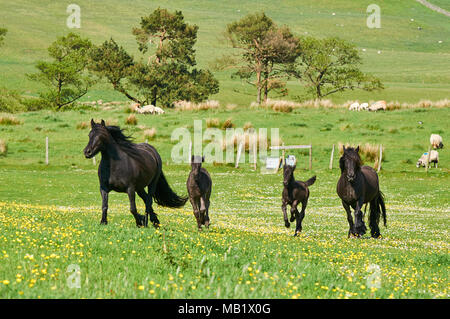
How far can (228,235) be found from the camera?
15.6 metres

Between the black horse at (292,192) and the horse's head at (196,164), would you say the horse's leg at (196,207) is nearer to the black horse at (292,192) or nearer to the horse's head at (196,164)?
the horse's head at (196,164)

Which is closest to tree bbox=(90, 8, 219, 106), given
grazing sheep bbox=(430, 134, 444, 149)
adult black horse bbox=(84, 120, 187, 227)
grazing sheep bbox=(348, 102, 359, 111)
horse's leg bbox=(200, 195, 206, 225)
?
grazing sheep bbox=(348, 102, 359, 111)

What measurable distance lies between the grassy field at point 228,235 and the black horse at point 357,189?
81 cm

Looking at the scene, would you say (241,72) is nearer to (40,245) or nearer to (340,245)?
(340,245)

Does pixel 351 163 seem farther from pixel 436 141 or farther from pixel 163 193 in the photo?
pixel 436 141

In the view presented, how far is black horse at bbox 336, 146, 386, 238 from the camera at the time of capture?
1783 centimetres

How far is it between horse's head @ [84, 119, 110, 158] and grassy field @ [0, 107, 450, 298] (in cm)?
193

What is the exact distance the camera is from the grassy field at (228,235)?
8.40m

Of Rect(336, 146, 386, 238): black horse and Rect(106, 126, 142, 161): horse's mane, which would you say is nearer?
Rect(106, 126, 142, 161): horse's mane

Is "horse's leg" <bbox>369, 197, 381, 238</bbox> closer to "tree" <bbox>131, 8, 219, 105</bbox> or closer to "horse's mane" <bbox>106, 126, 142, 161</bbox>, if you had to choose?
"horse's mane" <bbox>106, 126, 142, 161</bbox>

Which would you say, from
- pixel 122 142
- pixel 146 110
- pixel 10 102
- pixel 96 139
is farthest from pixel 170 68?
pixel 96 139
